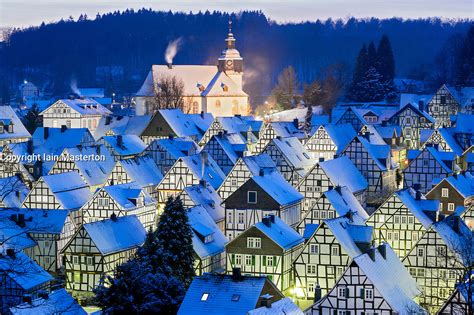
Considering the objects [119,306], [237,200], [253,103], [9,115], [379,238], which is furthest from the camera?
[253,103]

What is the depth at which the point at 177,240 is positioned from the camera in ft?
143

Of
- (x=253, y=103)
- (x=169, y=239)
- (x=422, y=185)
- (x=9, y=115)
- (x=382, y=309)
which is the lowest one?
(x=382, y=309)

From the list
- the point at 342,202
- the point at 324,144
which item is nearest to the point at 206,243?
the point at 342,202

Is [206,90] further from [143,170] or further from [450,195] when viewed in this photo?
[450,195]

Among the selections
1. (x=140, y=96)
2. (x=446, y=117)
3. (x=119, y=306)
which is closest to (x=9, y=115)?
(x=140, y=96)

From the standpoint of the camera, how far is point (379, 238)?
48.5 metres

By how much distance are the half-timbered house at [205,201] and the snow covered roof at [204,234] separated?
12.5ft

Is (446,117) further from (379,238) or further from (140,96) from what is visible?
(379,238)

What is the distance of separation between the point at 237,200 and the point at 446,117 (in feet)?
129

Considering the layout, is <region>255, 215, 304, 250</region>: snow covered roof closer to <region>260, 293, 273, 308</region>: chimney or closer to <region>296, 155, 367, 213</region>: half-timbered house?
<region>296, 155, 367, 213</region>: half-timbered house

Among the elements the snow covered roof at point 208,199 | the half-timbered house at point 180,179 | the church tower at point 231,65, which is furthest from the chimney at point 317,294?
the church tower at point 231,65

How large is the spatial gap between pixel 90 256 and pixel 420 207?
1399 centimetres

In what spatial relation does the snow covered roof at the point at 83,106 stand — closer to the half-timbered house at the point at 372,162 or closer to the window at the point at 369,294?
the half-timbered house at the point at 372,162

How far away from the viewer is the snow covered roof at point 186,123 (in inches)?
3231
